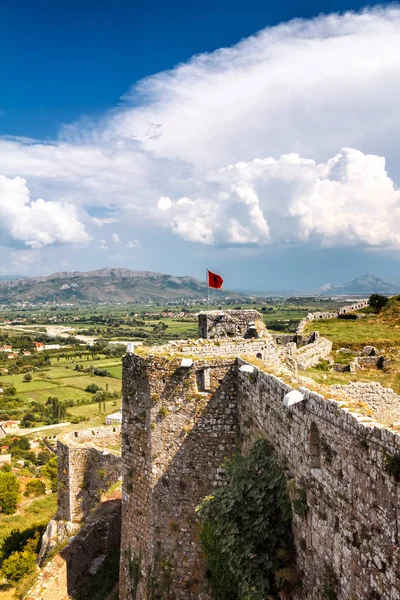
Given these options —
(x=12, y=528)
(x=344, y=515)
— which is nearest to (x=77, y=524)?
(x=12, y=528)

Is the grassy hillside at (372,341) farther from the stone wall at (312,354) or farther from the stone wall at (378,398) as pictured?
the stone wall at (378,398)

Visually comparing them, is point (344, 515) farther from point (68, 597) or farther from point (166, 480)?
point (68, 597)

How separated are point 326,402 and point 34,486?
1566 inches

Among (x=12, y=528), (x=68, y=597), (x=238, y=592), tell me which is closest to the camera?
(x=238, y=592)

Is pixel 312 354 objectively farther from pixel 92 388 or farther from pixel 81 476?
pixel 92 388

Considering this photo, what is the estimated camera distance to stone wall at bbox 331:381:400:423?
35.0ft

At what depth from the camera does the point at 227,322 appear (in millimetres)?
14195

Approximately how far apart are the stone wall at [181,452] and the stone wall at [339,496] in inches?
93.9

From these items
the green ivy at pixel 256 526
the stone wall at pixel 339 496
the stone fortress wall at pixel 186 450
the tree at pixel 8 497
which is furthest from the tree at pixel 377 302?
the stone wall at pixel 339 496

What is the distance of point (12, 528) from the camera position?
31.2 meters

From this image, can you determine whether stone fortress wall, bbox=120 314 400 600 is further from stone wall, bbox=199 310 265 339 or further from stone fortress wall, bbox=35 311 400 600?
stone wall, bbox=199 310 265 339

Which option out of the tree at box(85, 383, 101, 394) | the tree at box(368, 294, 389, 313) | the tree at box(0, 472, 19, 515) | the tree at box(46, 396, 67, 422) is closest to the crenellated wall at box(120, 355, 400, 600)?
the tree at box(0, 472, 19, 515)

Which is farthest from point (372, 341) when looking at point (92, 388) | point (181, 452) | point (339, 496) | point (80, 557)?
point (92, 388)

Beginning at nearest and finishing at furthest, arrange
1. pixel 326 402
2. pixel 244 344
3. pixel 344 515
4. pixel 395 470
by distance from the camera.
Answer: pixel 395 470 < pixel 344 515 < pixel 326 402 < pixel 244 344
